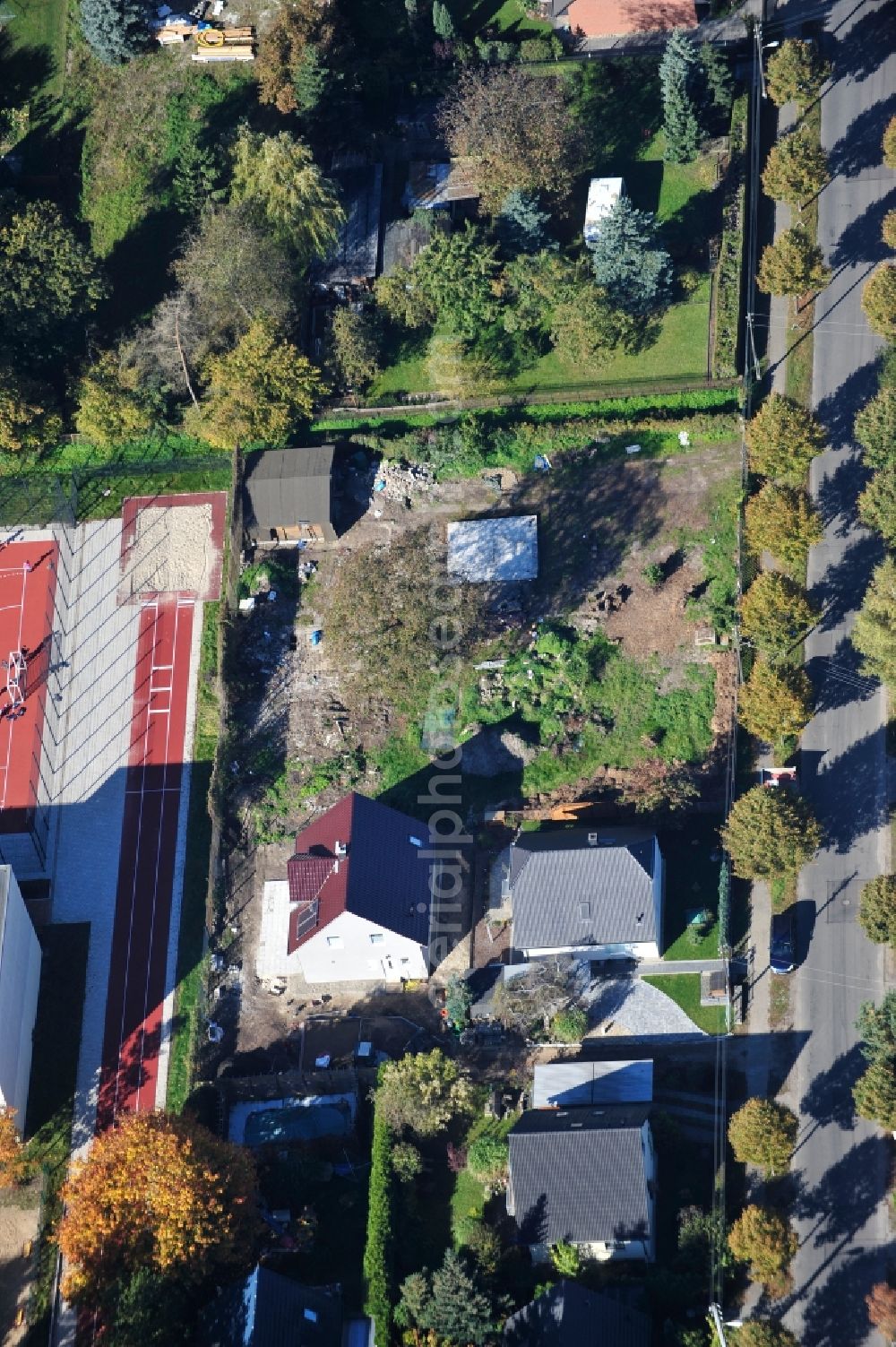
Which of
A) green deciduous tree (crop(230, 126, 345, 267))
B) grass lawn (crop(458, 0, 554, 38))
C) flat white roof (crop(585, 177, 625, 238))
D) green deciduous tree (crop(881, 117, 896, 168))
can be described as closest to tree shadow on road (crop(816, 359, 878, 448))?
green deciduous tree (crop(881, 117, 896, 168))

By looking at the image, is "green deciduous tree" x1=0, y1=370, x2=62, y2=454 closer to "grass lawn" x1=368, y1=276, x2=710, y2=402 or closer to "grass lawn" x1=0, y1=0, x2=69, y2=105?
"grass lawn" x1=368, y1=276, x2=710, y2=402

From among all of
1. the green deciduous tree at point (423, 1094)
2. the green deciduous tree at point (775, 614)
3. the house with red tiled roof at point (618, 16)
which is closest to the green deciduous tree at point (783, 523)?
the green deciduous tree at point (775, 614)

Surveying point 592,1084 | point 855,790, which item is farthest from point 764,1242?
point 855,790

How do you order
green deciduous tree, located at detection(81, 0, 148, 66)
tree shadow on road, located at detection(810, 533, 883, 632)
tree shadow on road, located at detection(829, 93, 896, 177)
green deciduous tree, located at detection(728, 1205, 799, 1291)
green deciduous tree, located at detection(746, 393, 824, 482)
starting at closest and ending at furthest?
green deciduous tree, located at detection(728, 1205, 799, 1291), tree shadow on road, located at detection(810, 533, 883, 632), green deciduous tree, located at detection(746, 393, 824, 482), tree shadow on road, located at detection(829, 93, 896, 177), green deciduous tree, located at detection(81, 0, 148, 66)

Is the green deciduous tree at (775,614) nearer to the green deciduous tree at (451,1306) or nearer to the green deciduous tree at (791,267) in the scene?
the green deciduous tree at (791,267)

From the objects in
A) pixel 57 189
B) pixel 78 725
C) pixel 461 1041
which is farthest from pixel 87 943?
pixel 57 189

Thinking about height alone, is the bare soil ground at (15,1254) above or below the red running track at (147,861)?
below
